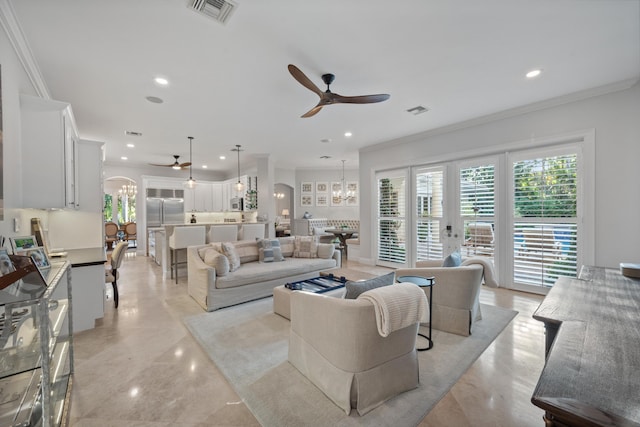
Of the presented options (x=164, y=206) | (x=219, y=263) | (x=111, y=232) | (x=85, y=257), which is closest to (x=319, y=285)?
(x=219, y=263)

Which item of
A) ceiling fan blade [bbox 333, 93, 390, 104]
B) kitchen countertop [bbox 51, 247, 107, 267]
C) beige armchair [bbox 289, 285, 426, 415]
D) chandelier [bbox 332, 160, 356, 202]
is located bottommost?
beige armchair [bbox 289, 285, 426, 415]

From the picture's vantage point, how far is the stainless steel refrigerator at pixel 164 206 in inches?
335

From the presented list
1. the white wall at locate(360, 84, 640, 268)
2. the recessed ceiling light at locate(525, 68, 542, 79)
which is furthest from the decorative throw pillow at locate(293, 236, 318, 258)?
the recessed ceiling light at locate(525, 68, 542, 79)

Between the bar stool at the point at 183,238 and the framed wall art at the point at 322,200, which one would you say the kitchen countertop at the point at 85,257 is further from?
the framed wall art at the point at 322,200

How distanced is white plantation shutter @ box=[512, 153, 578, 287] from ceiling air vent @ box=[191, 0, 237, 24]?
4.56 metres

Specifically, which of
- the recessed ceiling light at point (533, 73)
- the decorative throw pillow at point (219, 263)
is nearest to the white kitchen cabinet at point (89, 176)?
the decorative throw pillow at point (219, 263)

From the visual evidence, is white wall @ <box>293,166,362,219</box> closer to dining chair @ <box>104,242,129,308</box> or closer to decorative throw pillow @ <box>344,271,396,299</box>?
dining chair @ <box>104,242,129,308</box>

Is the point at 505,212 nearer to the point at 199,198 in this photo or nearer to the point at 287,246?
the point at 287,246

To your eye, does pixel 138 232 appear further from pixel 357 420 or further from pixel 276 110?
pixel 357 420

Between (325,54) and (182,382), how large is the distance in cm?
324

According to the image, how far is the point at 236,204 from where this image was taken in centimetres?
905

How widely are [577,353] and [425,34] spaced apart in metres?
2.59

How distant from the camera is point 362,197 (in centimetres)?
672

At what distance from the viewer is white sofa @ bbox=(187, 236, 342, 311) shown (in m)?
3.63
